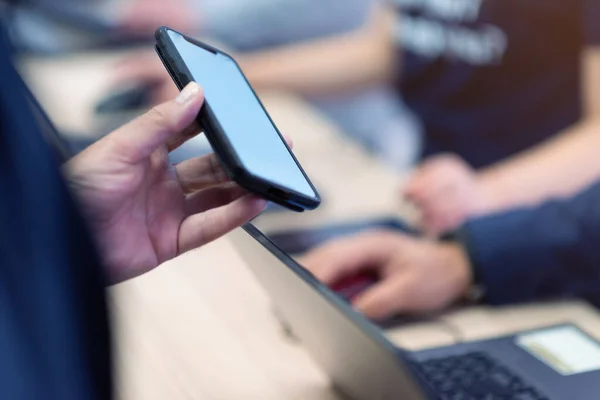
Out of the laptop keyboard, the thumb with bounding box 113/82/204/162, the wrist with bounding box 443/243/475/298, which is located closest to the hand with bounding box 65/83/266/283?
the thumb with bounding box 113/82/204/162

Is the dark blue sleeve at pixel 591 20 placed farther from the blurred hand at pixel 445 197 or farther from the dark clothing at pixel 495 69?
the blurred hand at pixel 445 197

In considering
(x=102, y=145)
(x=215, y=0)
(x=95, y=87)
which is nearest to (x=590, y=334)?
(x=102, y=145)

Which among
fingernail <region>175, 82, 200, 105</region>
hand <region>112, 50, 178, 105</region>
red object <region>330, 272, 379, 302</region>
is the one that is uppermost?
hand <region>112, 50, 178, 105</region>

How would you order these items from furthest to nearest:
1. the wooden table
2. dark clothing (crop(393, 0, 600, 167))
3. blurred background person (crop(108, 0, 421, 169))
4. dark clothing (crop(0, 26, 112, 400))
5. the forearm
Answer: blurred background person (crop(108, 0, 421, 169)) → dark clothing (crop(393, 0, 600, 167)) → the forearm → the wooden table → dark clothing (crop(0, 26, 112, 400))

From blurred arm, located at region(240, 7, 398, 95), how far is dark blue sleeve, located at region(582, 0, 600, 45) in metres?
0.38

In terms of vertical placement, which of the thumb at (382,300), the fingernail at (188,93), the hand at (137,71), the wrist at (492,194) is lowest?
the thumb at (382,300)

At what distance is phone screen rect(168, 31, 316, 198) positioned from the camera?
354 millimetres

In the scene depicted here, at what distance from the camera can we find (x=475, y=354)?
0.55m

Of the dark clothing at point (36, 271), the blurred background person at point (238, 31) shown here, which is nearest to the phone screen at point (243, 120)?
the dark clothing at point (36, 271)

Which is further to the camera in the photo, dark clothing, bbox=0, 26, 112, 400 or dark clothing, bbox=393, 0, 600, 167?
dark clothing, bbox=393, 0, 600, 167

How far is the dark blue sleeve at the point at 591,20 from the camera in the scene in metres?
0.82

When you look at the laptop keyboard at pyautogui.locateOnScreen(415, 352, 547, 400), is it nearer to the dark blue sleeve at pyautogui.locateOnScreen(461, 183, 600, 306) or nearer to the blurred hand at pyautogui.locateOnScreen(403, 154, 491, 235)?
the dark blue sleeve at pyautogui.locateOnScreen(461, 183, 600, 306)

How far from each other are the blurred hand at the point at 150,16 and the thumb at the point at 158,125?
889 mm

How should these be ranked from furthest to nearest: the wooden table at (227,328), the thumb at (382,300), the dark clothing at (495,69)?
the dark clothing at (495,69) < the thumb at (382,300) < the wooden table at (227,328)
